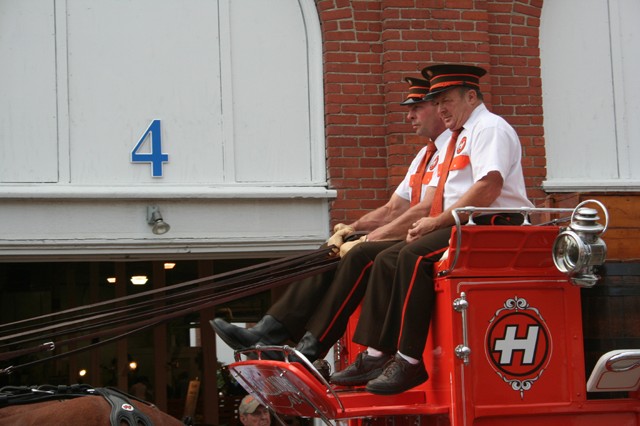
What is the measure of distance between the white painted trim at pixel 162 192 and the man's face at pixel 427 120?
243 centimetres

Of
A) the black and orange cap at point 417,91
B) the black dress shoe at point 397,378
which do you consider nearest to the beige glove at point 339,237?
the black and orange cap at point 417,91

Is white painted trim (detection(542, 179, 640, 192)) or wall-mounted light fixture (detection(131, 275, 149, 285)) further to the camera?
wall-mounted light fixture (detection(131, 275, 149, 285))

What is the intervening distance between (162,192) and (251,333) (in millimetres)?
3017

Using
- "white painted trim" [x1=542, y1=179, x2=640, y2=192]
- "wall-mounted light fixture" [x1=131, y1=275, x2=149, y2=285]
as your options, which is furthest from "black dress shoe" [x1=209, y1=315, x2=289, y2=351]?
"wall-mounted light fixture" [x1=131, y1=275, x2=149, y2=285]

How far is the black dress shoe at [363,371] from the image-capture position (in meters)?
5.32

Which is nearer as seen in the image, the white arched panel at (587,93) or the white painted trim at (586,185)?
the white painted trim at (586,185)

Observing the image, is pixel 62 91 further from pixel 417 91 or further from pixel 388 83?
pixel 417 91

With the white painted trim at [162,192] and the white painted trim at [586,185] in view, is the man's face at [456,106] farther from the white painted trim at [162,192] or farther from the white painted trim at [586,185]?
the white painted trim at [586,185]

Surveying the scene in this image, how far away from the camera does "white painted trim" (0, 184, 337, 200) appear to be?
8.22 meters

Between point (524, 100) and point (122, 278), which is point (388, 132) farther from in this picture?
point (122, 278)

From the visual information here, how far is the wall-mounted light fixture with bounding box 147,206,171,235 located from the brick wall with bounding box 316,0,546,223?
146cm

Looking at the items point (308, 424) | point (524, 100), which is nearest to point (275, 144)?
point (524, 100)

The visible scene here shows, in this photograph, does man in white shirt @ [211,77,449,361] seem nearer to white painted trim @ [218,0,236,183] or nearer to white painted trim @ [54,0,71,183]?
white painted trim @ [218,0,236,183]

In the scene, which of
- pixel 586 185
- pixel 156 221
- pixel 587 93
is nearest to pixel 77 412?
pixel 156 221
